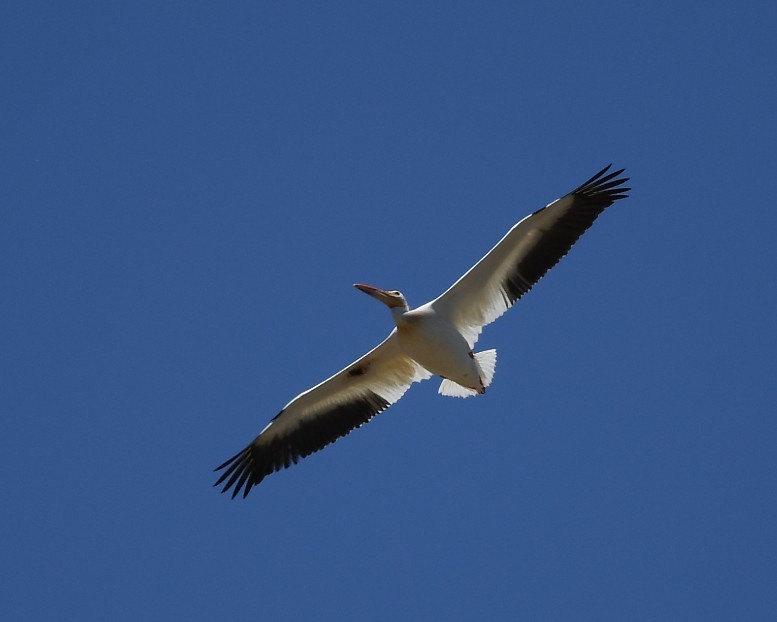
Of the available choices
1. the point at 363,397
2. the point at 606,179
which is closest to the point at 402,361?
the point at 363,397

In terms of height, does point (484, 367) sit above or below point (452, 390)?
below

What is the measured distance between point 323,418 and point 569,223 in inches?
137

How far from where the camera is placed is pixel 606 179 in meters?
14.6

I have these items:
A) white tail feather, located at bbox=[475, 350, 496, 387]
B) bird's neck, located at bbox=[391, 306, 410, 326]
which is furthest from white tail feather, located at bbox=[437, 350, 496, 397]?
bird's neck, located at bbox=[391, 306, 410, 326]

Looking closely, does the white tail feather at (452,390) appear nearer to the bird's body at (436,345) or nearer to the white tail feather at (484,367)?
the white tail feather at (484,367)

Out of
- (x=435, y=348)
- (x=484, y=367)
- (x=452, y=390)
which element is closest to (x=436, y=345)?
(x=435, y=348)

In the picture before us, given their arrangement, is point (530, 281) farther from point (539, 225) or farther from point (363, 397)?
point (363, 397)

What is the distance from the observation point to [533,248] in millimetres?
14516

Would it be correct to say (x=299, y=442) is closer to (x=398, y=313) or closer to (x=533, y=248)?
(x=398, y=313)

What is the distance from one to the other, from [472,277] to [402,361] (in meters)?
1.35

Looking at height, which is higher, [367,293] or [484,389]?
[367,293]

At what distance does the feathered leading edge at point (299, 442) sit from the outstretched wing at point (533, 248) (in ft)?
4.92

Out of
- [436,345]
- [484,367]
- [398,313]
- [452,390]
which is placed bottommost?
[484,367]

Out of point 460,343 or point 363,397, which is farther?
point 363,397
